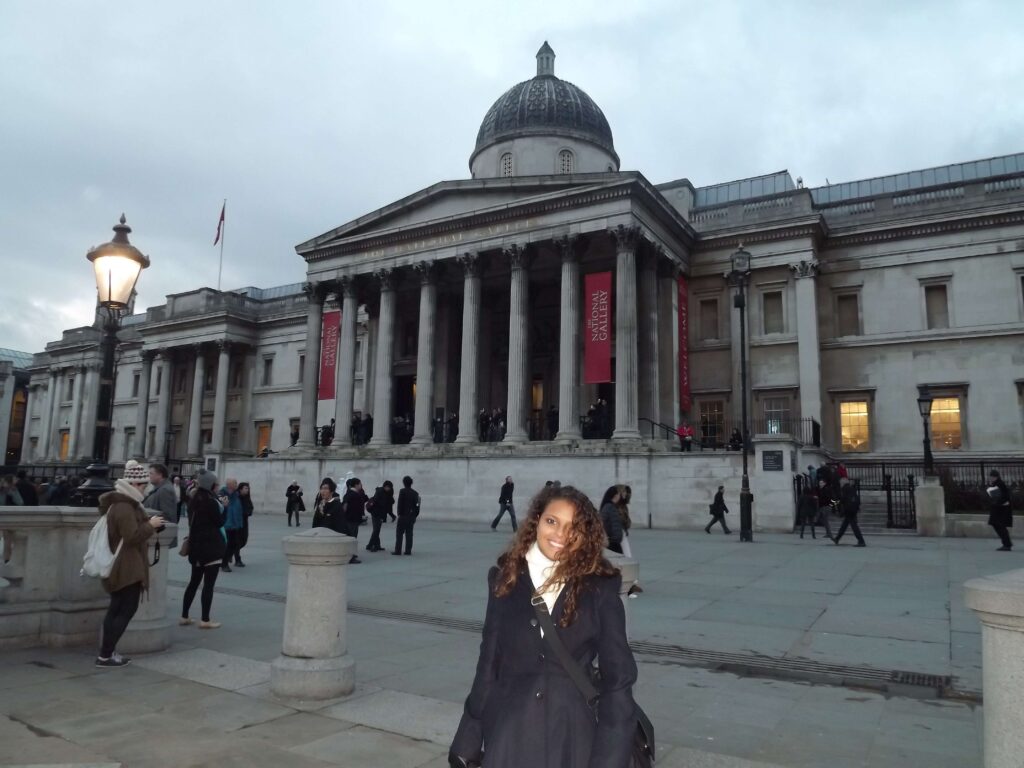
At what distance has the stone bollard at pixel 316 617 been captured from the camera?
5.88 m

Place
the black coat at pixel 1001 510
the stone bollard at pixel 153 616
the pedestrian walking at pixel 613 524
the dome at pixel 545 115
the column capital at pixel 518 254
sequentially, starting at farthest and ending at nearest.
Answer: the dome at pixel 545 115 → the column capital at pixel 518 254 → the black coat at pixel 1001 510 → the pedestrian walking at pixel 613 524 → the stone bollard at pixel 153 616

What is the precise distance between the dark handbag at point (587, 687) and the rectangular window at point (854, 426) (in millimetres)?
31042

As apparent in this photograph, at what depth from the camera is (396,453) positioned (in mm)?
30281

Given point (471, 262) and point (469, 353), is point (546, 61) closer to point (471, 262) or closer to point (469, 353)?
point (471, 262)

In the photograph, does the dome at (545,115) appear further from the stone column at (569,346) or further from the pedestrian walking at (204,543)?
the pedestrian walking at (204,543)

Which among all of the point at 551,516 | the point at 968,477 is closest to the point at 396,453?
the point at 968,477

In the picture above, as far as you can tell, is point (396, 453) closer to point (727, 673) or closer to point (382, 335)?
point (382, 335)

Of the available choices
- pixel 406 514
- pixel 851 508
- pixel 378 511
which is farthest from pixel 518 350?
pixel 851 508

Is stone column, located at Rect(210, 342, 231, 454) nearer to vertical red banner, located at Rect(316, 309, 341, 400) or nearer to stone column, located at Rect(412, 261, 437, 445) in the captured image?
vertical red banner, located at Rect(316, 309, 341, 400)

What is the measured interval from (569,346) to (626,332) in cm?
225

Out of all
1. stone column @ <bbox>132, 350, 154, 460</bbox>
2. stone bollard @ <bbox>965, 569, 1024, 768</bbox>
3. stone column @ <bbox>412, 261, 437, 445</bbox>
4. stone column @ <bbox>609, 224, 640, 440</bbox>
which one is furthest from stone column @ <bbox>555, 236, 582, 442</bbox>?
stone column @ <bbox>132, 350, 154, 460</bbox>

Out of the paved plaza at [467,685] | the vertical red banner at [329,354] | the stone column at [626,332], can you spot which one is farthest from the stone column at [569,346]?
the paved plaza at [467,685]

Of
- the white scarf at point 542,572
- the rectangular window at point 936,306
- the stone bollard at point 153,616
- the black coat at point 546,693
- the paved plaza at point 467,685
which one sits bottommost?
the paved plaza at point 467,685

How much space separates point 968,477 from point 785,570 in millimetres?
18726
